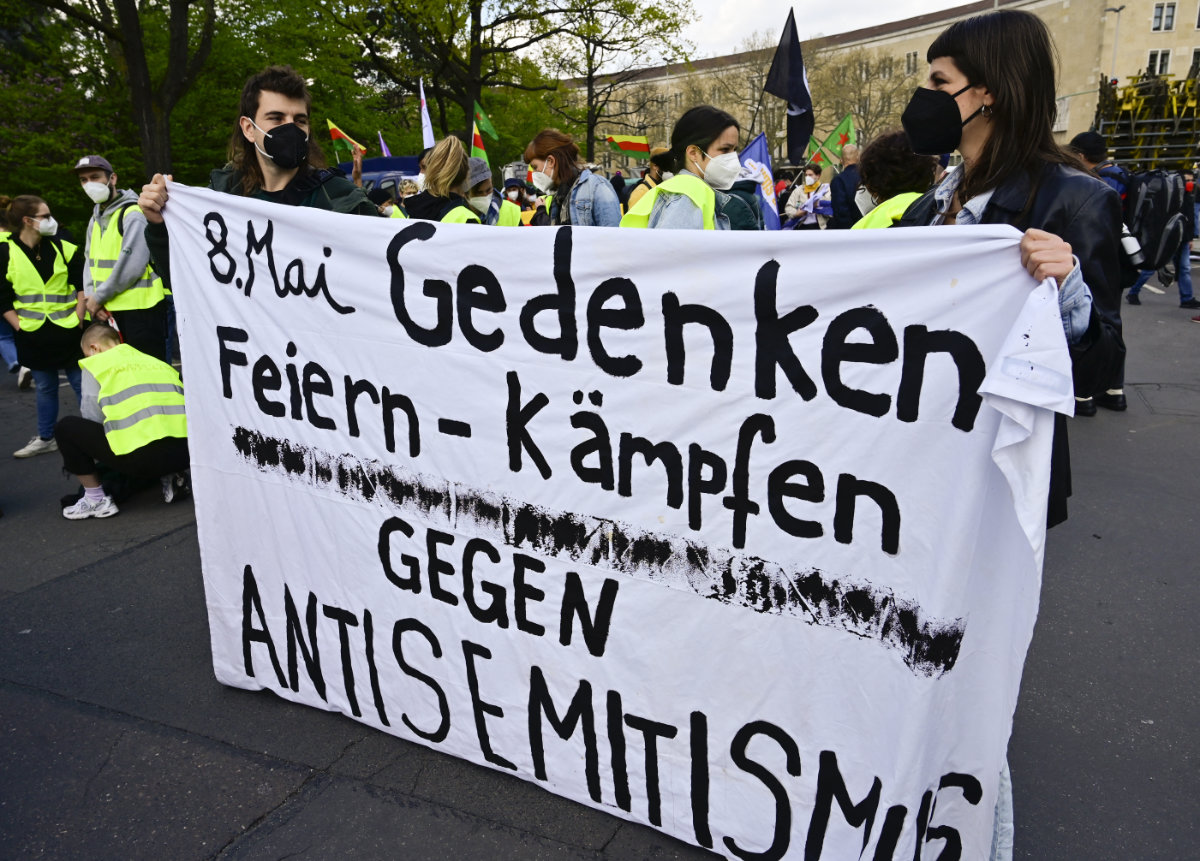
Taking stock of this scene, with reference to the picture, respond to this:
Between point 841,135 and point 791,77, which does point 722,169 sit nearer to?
point 791,77

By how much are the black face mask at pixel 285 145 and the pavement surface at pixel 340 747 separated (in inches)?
73.4

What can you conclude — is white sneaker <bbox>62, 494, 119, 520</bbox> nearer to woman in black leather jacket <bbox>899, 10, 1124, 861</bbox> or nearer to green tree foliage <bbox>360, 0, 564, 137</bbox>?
woman in black leather jacket <bbox>899, 10, 1124, 861</bbox>

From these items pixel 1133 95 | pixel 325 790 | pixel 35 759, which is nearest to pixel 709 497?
pixel 325 790

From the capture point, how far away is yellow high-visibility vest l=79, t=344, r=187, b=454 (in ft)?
15.8

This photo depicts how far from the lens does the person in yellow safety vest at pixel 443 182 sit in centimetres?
502

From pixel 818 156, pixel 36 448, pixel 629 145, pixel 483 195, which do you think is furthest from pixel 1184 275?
pixel 36 448

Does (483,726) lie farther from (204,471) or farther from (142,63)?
(142,63)

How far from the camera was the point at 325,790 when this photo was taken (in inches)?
101

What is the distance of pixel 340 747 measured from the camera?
2766 millimetres

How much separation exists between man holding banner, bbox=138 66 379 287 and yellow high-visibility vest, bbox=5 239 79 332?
12.4 feet

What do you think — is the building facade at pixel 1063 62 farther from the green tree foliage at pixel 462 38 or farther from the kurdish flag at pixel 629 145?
the kurdish flag at pixel 629 145

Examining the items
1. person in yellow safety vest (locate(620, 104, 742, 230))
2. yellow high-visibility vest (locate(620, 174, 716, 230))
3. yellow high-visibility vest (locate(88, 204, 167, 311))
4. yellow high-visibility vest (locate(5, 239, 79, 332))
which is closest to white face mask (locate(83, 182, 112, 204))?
yellow high-visibility vest (locate(88, 204, 167, 311))

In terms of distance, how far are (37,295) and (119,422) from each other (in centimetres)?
211

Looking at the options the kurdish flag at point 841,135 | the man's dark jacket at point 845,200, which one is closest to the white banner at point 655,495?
the man's dark jacket at point 845,200
